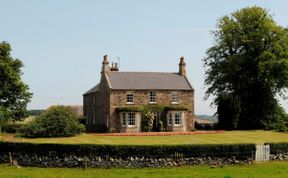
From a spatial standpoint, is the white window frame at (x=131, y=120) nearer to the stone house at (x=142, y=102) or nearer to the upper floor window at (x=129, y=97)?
the stone house at (x=142, y=102)

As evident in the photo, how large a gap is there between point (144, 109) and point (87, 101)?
13884 mm

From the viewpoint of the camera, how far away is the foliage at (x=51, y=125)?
49250 mm

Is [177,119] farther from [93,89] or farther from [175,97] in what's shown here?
[93,89]

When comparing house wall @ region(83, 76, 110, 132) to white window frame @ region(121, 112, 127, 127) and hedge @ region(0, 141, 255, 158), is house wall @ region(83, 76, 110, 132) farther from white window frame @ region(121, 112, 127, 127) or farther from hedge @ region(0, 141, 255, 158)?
hedge @ region(0, 141, 255, 158)

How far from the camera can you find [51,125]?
49.6 metres

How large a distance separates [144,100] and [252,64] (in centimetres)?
1573

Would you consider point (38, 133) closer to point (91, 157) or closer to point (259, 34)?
point (91, 157)

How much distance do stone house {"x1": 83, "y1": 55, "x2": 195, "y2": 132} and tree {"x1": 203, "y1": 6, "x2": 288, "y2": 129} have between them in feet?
21.2

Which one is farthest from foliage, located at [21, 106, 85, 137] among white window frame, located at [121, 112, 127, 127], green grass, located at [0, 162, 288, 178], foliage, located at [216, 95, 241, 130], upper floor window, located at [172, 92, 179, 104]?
foliage, located at [216, 95, 241, 130]

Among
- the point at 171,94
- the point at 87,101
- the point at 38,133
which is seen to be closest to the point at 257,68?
the point at 171,94

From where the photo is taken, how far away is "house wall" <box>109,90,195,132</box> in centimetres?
6092

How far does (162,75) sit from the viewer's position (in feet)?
220

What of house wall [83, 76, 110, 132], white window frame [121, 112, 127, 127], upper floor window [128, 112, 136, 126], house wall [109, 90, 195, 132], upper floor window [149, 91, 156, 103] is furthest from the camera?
upper floor window [149, 91, 156, 103]

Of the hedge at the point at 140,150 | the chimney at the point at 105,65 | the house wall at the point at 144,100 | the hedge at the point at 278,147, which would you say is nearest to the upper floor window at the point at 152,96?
the house wall at the point at 144,100
